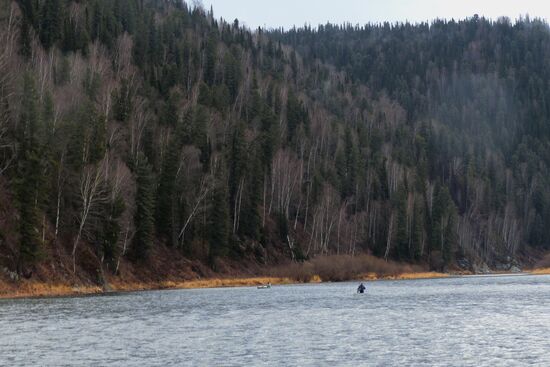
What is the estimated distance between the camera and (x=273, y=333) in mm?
39344

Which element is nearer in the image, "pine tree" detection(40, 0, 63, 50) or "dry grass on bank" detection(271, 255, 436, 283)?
"dry grass on bank" detection(271, 255, 436, 283)

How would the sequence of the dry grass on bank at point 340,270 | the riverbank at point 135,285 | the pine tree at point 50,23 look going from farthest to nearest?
the pine tree at point 50,23, the dry grass on bank at point 340,270, the riverbank at point 135,285

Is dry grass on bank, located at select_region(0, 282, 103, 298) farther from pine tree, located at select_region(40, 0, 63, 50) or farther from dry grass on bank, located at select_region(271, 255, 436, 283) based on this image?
pine tree, located at select_region(40, 0, 63, 50)

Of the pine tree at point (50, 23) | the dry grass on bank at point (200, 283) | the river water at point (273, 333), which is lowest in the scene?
the river water at point (273, 333)

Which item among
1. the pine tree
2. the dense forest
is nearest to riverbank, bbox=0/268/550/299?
the dense forest

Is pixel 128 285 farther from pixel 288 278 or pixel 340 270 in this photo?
pixel 340 270

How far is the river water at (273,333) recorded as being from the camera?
30.6 m

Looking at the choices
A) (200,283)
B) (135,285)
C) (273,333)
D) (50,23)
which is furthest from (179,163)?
(273,333)

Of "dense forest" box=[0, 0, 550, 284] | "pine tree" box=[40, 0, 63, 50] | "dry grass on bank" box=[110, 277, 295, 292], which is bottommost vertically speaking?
"dry grass on bank" box=[110, 277, 295, 292]

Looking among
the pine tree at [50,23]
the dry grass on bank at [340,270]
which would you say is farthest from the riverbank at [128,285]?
the pine tree at [50,23]

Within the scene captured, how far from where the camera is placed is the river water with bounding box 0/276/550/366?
100 feet

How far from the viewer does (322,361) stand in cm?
2973

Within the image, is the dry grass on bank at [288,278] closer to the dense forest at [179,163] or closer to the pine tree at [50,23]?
the dense forest at [179,163]

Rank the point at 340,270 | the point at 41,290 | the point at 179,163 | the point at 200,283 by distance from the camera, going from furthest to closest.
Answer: the point at 340,270 < the point at 179,163 < the point at 200,283 < the point at 41,290
